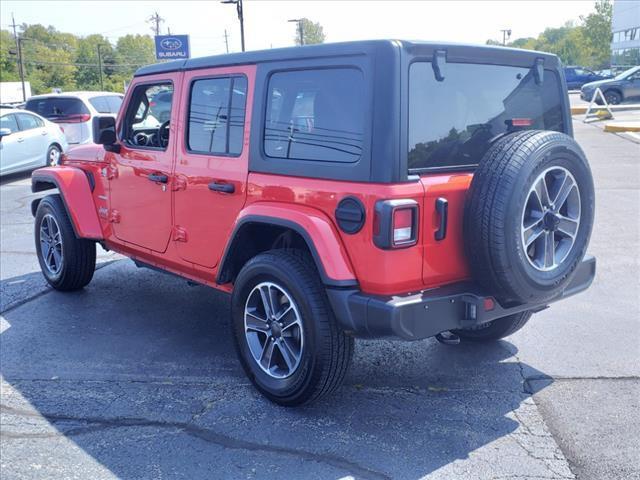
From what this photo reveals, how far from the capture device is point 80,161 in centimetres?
575

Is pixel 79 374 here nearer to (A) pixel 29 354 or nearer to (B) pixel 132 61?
(A) pixel 29 354

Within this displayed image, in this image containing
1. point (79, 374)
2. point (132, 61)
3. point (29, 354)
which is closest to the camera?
point (79, 374)

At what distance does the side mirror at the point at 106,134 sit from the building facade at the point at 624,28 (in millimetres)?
61563

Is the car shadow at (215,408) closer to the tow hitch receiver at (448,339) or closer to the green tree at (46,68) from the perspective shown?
the tow hitch receiver at (448,339)

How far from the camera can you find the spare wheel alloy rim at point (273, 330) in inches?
148

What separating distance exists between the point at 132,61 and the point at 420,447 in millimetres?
118224

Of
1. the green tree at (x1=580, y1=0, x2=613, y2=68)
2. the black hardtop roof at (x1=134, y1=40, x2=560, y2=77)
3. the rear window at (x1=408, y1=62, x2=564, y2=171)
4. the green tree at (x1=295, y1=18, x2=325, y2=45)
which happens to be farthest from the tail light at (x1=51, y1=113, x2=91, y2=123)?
the green tree at (x1=580, y1=0, x2=613, y2=68)

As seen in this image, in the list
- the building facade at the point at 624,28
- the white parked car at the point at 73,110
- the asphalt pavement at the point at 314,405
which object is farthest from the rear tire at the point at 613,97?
the building facade at the point at 624,28

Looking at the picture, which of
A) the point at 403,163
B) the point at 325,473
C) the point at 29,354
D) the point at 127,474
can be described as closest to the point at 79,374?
the point at 29,354

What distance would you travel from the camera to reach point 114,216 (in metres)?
5.40

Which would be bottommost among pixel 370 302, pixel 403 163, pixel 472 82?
pixel 370 302

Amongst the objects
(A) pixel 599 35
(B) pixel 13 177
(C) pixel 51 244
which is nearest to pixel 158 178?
(C) pixel 51 244

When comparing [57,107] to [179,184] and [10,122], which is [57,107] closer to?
[10,122]

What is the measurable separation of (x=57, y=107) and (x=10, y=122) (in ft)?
6.58
